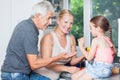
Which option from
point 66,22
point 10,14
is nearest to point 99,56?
point 66,22

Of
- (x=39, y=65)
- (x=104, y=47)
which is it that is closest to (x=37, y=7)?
(x=39, y=65)

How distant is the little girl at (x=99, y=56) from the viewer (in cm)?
211

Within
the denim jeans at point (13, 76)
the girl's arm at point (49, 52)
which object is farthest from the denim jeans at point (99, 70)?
the denim jeans at point (13, 76)

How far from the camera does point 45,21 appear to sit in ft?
6.62

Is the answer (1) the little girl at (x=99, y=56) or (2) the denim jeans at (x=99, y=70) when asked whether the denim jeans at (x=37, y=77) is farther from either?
(2) the denim jeans at (x=99, y=70)

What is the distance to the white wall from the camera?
2516mm

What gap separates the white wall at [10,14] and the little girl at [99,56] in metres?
0.65

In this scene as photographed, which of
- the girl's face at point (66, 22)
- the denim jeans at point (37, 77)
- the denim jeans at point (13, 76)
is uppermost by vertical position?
the girl's face at point (66, 22)

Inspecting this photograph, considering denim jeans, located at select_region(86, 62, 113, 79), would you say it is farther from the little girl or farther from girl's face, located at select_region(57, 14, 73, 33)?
girl's face, located at select_region(57, 14, 73, 33)

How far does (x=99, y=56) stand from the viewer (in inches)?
84.0

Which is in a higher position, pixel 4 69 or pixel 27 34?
pixel 27 34

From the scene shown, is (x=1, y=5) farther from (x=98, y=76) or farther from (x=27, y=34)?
(x=98, y=76)

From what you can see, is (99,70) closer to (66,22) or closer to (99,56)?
(99,56)

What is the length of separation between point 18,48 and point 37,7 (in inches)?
12.7
